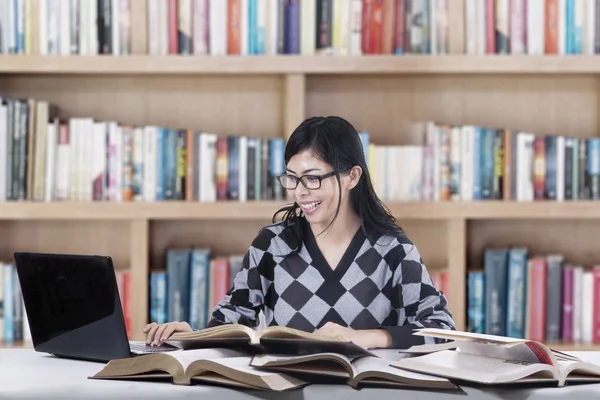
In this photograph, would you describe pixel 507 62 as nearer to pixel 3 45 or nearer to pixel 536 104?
pixel 536 104

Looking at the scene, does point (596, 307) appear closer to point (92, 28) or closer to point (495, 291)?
point (495, 291)

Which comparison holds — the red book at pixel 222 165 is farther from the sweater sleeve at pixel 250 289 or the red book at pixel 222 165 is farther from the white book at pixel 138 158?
the sweater sleeve at pixel 250 289

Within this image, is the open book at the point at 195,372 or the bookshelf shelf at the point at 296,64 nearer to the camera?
the open book at the point at 195,372

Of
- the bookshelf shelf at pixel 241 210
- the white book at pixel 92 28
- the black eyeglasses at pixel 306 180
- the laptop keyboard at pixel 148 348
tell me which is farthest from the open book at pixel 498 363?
the white book at pixel 92 28

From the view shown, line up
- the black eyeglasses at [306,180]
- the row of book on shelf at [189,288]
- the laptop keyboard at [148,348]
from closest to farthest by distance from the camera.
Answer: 1. the laptop keyboard at [148,348]
2. the black eyeglasses at [306,180]
3. the row of book on shelf at [189,288]

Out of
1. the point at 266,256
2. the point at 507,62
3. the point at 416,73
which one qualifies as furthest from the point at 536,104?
the point at 266,256

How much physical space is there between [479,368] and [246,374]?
342 millimetres

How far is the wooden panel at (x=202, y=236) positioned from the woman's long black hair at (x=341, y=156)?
990 millimetres

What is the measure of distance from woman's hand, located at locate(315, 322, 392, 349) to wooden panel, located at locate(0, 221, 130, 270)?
1500mm

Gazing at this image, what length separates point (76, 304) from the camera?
139cm

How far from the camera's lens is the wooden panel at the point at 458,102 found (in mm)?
2869

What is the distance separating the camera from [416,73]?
2.73 meters

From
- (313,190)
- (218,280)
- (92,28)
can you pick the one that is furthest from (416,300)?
(92,28)

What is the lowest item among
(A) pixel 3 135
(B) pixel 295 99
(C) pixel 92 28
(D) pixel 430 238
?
(D) pixel 430 238
